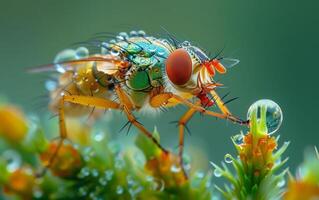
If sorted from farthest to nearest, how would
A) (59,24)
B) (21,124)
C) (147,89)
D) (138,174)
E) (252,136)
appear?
(59,24), (147,89), (21,124), (138,174), (252,136)

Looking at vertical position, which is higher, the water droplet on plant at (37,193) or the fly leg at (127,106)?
the fly leg at (127,106)

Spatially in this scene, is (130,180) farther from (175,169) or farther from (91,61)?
(91,61)

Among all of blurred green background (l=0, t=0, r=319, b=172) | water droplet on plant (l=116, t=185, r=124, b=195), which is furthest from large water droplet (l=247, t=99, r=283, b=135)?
blurred green background (l=0, t=0, r=319, b=172)

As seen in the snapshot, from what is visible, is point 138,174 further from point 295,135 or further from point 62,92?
point 295,135

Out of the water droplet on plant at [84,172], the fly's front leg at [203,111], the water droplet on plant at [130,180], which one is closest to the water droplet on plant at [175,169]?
the water droplet on plant at [130,180]

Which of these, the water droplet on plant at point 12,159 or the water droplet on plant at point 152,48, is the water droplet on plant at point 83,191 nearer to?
the water droplet on plant at point 12,159

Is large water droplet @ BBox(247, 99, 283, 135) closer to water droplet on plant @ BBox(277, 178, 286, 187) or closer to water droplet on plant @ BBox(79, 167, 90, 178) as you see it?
water droplet on plant @ BBox(277, 178, 286, 187)

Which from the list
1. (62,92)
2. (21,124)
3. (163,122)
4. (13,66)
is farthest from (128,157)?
(13,66)
